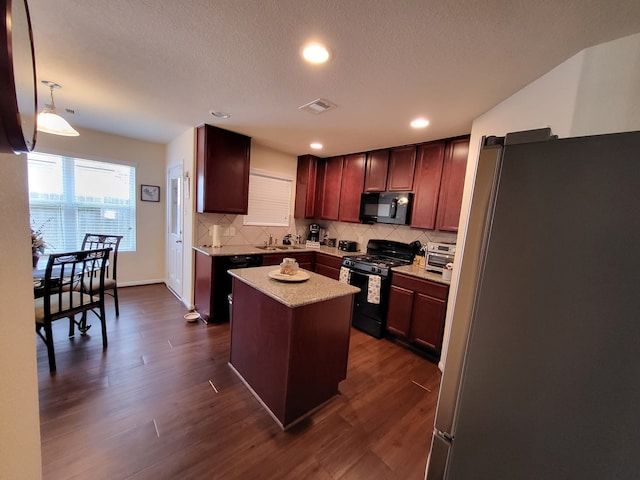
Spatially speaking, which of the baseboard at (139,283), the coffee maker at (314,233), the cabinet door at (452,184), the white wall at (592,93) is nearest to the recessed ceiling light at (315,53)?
the white wall at (592,93)

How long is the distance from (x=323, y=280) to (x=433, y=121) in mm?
1825

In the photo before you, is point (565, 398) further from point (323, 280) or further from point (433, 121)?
point (433, 121)

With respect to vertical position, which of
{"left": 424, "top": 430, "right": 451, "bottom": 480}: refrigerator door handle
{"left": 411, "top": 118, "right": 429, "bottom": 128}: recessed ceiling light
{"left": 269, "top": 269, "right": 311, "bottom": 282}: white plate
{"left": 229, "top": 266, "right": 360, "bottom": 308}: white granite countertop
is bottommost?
{"left": 424, "top": 430, "right": 451, "bottom": 480}: refrigerator door handle

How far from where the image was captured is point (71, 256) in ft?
6.64

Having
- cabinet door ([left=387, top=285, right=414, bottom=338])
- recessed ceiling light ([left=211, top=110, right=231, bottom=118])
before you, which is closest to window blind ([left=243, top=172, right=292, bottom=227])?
recessed ceiling light ([left=211, top=110, right=231, bottom=118])

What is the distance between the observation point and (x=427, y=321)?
2.55m

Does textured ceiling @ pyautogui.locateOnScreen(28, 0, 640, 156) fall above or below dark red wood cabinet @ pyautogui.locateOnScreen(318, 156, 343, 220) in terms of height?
above

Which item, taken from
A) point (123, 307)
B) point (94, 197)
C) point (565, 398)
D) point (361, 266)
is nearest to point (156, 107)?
point (94, 197)

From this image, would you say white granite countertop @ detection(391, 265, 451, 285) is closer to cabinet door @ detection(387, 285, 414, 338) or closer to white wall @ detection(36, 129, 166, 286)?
cabinet door @ detection(387, 285, 414, 338)

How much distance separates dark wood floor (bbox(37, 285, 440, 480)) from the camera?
1.37 metres

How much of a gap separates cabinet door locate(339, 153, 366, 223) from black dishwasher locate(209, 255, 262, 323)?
5.35ft

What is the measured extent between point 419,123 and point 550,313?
7.43 ft

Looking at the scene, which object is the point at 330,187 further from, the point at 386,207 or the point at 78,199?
the point at 78,199

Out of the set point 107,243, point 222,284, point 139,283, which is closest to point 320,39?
point 222,284
